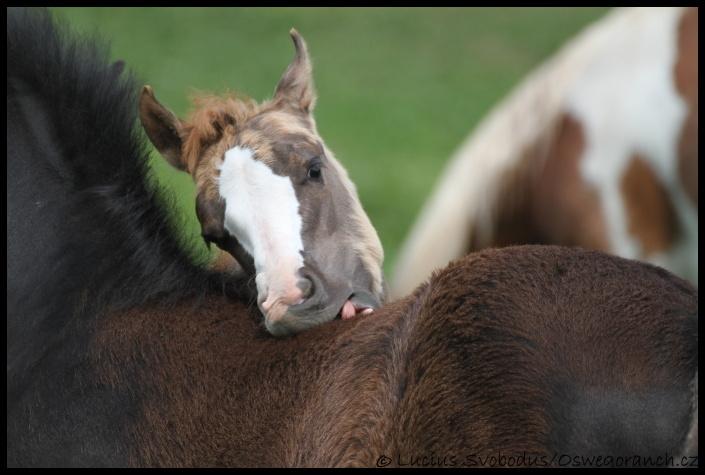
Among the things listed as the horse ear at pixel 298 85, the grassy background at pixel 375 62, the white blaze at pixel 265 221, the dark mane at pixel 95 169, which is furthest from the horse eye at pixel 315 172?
the grassy background at pixel 375 62

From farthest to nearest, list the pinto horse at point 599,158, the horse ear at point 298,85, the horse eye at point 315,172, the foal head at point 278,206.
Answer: the pinto horse at point 599,158 < the horse ear at point 298,85 < the horse eye at point 315,172 < the foal head at point 278,206

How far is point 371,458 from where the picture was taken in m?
2.01

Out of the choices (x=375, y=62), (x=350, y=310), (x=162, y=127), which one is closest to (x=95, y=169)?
(x=162, y=127)

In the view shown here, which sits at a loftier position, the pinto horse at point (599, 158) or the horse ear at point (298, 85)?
the horse ear at point (298, 85)

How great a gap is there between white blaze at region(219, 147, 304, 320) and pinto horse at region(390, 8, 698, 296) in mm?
2505

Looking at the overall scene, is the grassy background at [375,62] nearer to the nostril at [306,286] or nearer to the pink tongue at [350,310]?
the pink tongue at [350,310]

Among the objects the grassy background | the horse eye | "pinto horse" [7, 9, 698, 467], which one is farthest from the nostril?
the grassy background

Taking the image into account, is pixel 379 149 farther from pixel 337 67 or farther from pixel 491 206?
pixel 491 206

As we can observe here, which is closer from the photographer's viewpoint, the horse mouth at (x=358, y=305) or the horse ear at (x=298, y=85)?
the horse mouth at (x=358, y=305)

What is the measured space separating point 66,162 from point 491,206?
3.00m

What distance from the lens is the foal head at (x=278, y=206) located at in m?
2.50

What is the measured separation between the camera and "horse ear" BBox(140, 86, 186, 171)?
282 cm

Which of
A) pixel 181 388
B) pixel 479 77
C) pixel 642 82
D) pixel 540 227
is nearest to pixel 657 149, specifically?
pixel 642 82

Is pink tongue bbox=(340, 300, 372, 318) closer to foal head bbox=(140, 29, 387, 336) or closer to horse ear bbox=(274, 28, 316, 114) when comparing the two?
foal head bbox=(140, 29, 387, 336)
